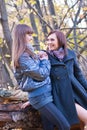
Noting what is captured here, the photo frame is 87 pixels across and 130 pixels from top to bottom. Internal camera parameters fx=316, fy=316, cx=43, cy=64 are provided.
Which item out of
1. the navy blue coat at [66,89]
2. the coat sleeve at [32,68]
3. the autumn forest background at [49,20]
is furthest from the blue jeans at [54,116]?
the autumn forest background at [49,20]

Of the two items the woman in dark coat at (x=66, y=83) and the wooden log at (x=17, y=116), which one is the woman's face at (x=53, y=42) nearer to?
the woman in dark coat at (x=66, y=83)

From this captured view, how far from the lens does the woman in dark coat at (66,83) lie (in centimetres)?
404

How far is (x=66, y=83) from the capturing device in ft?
13.4

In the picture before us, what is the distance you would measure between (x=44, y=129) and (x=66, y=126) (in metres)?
0.42

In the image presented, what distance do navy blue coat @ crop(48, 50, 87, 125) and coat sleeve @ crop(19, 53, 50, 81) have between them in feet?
1.02

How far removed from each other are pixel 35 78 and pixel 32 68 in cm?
14

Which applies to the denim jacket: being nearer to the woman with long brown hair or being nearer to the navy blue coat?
the woman with long brown hair

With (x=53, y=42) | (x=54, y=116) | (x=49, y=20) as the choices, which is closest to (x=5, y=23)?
(x=49, y=20)

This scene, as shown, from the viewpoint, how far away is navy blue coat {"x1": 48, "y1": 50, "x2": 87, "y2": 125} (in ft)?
13.2

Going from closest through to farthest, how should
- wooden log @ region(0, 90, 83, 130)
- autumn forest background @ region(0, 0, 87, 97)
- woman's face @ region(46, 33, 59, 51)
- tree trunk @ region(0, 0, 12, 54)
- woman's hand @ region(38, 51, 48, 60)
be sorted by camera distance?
woman's hand @ region(38, 51, 48, 60) < wooden log @ region(0, 90, 83, 130) < woman's face @ region(46, 33, 59, 51) < tree trunk @ region(0, 0, 12, 54) < autumn forest background @ region(0, 0, 87, 97)

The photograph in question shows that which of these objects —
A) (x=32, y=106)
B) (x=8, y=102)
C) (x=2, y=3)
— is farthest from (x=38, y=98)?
(x=2, y=3)

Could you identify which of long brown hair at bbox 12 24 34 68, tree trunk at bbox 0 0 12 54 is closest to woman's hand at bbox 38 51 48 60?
long brown hair at bbox 12 24 34 68

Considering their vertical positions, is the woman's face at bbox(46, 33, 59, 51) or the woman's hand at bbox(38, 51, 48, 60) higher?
the woman's face at bbox(46, 33, 59, 51)

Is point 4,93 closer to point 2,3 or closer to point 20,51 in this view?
point 20,51
